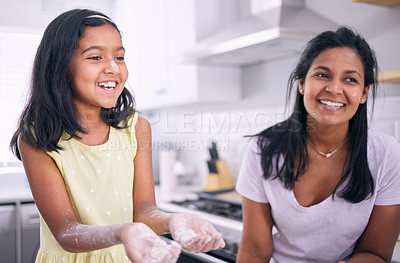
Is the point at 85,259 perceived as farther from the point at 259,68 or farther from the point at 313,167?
the point at 259,68

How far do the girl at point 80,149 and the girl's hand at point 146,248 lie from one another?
102 mm

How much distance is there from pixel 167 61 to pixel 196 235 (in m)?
2.26

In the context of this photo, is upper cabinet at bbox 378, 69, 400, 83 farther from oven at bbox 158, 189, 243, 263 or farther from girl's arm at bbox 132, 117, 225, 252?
girl's arm at bbox 132, 117, 225, 252

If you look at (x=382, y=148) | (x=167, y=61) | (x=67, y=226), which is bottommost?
(x=67, y=226)

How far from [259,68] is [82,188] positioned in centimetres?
189

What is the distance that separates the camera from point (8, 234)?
2.49 metres

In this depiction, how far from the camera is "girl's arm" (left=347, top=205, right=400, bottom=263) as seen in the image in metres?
1.23

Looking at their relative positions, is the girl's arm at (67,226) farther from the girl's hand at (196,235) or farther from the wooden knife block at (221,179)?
the wooden knife block at (221,179)

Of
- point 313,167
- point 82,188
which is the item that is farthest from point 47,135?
point 313,167

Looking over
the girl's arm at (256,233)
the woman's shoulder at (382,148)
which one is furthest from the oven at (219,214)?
the woman's shoulder at (382,148)

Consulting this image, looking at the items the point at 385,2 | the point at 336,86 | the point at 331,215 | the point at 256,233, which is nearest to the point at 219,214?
the point at 256,233

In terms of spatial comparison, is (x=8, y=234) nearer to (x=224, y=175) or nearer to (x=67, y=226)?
(x=224, y=175)

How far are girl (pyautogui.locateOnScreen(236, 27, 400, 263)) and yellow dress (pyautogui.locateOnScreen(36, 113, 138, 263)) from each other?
1.66ft

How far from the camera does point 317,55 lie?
1.31m
